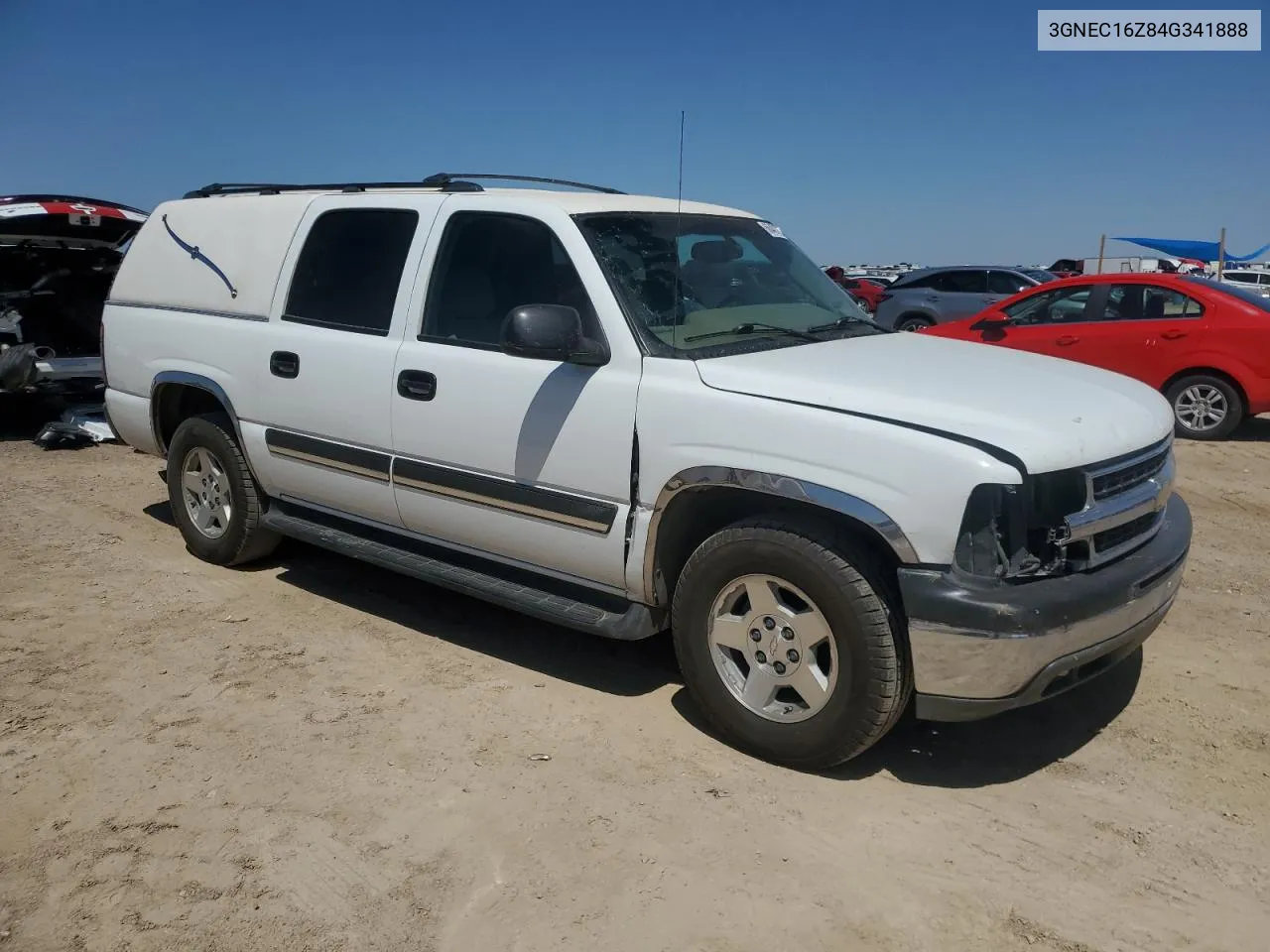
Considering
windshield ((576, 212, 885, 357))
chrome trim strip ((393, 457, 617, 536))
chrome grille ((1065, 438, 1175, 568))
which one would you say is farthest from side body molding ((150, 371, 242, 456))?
chrome grille ((1065, 438, 1175, 568))

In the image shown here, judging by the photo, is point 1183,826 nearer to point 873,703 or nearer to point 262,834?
point 873,703

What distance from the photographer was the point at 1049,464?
3.03m

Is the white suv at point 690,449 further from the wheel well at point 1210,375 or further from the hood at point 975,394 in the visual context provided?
the wheel well at point 1210,375

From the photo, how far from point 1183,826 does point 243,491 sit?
14.5ft

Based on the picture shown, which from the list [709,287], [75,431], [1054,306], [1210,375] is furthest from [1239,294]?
[75,431]

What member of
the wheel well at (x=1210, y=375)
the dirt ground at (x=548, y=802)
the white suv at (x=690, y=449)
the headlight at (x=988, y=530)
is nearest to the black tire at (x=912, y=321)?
the wheel well at (x=1210, y=375)

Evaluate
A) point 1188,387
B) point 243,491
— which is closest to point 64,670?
point 243,491

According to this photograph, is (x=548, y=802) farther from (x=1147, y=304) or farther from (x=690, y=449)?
(x=1147, y=304)

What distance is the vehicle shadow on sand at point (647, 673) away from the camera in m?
3.58

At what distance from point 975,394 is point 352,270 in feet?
9.28

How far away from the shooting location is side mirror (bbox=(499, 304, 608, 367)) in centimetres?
354

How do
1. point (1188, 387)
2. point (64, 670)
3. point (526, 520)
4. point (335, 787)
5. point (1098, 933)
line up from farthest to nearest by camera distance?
1. point (1188, 387)
2. point (64, 670)
3. point (526, 520)
4. point (335, 787)
5. point (1098, 933)

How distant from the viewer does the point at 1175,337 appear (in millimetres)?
9297

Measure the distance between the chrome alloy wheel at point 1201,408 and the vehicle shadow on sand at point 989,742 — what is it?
6143 millimetres
